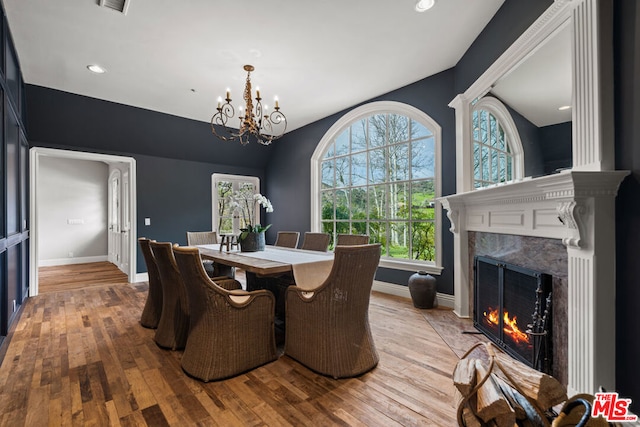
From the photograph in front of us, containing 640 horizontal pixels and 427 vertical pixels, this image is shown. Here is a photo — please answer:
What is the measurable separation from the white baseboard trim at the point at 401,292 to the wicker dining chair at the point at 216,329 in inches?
92.5

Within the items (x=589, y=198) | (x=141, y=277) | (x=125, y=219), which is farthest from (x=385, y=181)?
(x=125, y=219)

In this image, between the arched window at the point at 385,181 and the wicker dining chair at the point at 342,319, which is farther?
the arched window at the point at 385,181

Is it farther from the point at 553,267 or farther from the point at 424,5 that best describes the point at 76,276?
the point at 553,267

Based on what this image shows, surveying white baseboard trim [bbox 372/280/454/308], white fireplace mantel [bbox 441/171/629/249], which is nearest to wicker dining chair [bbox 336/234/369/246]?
white fireplace mantel [bbox 441/171/629/249]

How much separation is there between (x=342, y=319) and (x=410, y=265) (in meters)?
2.16

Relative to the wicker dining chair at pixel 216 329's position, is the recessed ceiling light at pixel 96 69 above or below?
above

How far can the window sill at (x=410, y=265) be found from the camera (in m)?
3.62

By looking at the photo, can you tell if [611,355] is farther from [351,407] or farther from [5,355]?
[5,355]

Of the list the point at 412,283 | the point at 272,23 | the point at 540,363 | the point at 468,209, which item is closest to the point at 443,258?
the point at 412,283

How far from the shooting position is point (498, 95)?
2504mm

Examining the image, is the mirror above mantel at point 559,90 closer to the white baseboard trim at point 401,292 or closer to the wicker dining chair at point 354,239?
the wicker dining chair at point 354,239

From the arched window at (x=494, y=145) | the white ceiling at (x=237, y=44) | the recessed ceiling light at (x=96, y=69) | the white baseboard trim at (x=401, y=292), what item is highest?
the white ceiling at (x=237, y=44)

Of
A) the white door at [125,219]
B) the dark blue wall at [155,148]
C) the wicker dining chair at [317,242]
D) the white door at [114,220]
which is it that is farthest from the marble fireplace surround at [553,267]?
the white door at [114,220]

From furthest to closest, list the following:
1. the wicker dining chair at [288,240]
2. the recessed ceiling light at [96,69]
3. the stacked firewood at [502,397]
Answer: the wicker dining chair at [288,240] < the recessed ceiling light at [96,69] < the stacked firewood at [502,397]
